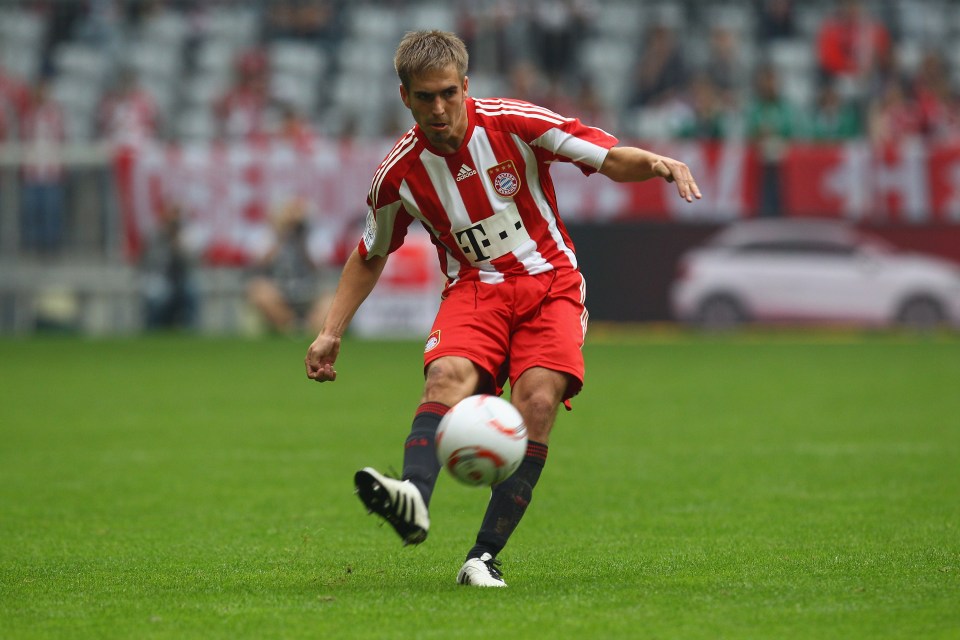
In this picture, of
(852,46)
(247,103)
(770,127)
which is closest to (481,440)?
(770,127)

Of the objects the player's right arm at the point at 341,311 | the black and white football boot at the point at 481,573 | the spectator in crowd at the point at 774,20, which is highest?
the spectator in crowd at the point at 774,20

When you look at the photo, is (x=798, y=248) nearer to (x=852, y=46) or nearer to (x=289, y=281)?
(x=852, y=46)

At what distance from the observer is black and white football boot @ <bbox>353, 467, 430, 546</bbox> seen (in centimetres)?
512

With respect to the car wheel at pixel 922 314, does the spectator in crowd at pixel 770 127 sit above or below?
above

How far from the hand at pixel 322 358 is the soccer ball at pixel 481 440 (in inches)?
29.2

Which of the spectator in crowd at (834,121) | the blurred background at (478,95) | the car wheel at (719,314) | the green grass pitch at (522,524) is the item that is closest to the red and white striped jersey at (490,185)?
the green grass pitch at (522,524)

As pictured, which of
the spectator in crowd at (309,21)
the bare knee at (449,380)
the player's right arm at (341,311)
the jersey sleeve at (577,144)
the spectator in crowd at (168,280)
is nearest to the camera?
the bare knee at (449,380)

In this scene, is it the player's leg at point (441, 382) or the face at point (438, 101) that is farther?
the face at point (438, 101)

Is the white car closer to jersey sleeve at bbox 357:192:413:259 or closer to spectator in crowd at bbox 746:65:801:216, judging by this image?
spectator in crowd at bbox 746:65:801:216

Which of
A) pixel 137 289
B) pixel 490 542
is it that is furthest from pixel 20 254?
pixel 490 542

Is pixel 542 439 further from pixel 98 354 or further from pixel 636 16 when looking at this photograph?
pixel 636 16

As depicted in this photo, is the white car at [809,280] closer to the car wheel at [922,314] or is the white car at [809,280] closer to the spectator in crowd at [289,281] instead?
the car wheel at [922,314]

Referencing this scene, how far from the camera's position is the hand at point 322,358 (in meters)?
5.93

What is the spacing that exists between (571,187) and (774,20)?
4684 millimetres
